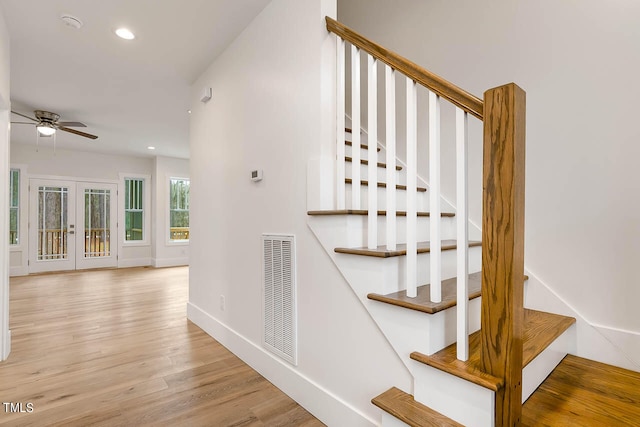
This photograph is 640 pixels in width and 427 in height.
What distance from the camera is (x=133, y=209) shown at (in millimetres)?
7621

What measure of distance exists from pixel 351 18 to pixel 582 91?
2274 mm

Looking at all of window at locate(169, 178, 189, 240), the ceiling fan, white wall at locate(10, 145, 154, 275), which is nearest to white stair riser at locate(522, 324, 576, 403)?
the ceiling fan

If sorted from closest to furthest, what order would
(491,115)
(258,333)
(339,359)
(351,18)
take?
1. (491,115)
2. (339,359)
3. (258,333)
4. (351,18)

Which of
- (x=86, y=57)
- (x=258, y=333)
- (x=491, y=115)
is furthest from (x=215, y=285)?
(x=491, y=115)

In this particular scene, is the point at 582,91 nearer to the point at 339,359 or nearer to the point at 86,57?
the point at 339,359

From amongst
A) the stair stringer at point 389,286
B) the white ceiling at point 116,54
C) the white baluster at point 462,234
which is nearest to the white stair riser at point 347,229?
the stair stringer at point 389,286

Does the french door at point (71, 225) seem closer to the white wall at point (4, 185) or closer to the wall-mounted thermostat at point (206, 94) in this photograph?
the white wall at point (4, 185)

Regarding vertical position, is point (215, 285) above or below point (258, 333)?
above

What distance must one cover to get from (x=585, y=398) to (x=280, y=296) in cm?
158

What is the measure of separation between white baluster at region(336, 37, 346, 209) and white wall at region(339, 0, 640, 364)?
102 centimetres

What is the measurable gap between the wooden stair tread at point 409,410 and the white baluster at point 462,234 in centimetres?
23

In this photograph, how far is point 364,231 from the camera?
5.49 feet

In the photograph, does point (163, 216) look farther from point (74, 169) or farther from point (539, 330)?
point (539, 330)

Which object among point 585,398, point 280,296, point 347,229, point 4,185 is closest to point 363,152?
point 347,229
